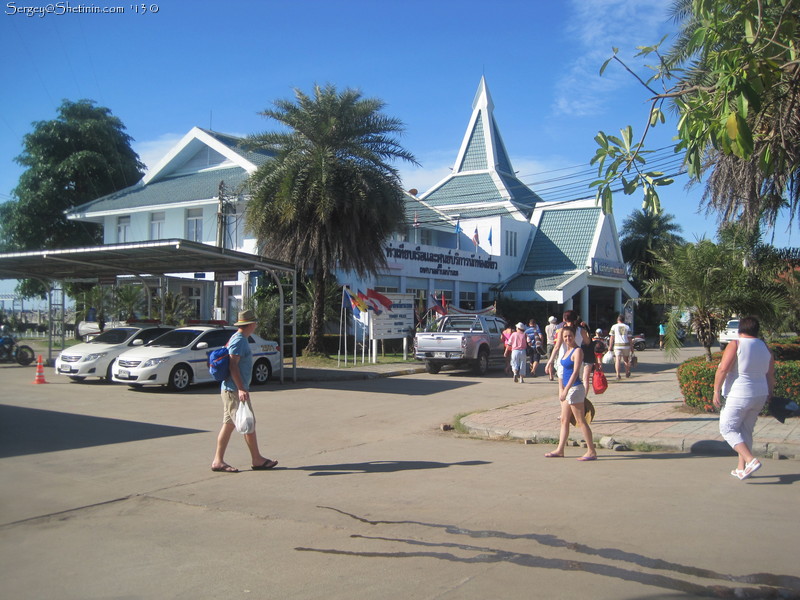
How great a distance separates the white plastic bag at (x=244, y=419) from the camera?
7.77 meters

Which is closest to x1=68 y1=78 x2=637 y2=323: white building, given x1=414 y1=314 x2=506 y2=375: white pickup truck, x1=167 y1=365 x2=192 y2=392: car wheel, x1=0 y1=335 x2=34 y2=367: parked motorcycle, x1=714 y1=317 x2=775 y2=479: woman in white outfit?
x1=414 y1=314 x2=506 y2=375: white pickup truck

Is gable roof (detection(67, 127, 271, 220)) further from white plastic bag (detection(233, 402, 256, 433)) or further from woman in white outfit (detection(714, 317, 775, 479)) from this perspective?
woman in white outfit (detection(714, 317, 775, 479))

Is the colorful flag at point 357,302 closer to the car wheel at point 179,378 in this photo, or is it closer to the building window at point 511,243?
the car wheel at point 179,378

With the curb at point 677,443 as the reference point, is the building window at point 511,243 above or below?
above

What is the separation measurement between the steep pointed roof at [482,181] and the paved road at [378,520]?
32.9 m

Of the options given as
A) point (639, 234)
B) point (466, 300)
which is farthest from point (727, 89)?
point (639, 234)

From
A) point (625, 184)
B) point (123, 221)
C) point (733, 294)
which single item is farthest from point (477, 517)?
point (123, 221)

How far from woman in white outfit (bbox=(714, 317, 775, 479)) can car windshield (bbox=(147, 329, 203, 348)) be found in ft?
42.8

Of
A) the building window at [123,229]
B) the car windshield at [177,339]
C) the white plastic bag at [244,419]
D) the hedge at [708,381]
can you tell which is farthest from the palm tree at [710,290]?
the building window at [123,229]

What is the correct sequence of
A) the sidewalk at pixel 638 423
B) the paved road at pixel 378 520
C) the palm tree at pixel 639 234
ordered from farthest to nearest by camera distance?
the palm tree at pixel 639 234 < the sidewalk at pixel 638 423 < the paved road at pixel 378 520

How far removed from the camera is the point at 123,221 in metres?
34.9

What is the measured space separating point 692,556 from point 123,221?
34.5 meters

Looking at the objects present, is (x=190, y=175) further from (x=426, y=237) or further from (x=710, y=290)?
(x=710, y=290)

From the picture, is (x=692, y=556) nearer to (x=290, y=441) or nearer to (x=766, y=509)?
(x=766, y=509)
